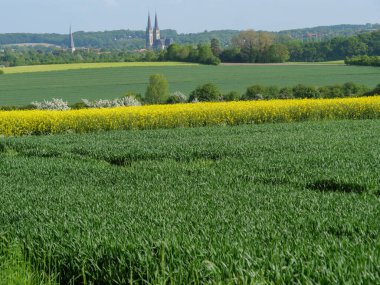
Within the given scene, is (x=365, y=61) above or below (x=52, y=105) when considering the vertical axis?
below

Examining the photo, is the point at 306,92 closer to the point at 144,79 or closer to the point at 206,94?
the point at 206,94

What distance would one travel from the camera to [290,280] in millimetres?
5750

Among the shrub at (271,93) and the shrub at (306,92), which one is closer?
the shrub at (306,92)

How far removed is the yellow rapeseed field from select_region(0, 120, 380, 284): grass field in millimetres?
8056

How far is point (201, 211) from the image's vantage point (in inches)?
389

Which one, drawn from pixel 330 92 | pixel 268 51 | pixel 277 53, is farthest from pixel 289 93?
pixel 268 51

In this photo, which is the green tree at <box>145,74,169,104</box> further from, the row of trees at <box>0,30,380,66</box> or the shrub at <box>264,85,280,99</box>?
the row of trees at <box>0,30,380,66</box>

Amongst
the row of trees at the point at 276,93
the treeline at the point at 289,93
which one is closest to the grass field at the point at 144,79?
the treeline at the point at 289,93

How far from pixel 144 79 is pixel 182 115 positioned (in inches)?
1999

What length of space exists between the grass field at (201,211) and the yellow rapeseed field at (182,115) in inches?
317

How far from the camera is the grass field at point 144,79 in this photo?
2554 inches

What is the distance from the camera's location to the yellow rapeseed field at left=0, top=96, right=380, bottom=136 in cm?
2823

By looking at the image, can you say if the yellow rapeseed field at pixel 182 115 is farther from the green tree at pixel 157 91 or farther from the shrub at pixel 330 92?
the green tree at pixel 157 91

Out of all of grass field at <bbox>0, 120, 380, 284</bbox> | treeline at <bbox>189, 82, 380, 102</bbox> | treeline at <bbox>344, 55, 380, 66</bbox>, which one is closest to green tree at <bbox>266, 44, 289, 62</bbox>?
treeline at <bbox>344, 55, 380, 66</bbox>
